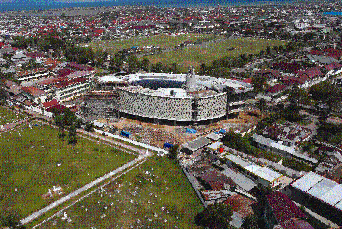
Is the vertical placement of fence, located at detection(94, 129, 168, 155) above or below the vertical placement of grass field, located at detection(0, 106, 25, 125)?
below

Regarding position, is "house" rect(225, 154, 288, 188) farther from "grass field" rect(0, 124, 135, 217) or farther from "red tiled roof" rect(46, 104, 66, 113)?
"red tiled roof" rect(46, 104, 66, 113)

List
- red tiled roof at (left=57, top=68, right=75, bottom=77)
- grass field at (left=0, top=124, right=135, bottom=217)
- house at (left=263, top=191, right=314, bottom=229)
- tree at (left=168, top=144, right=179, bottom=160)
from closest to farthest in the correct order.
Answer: house at (left=263, top=191, right=314, bottom=229) → grass field at (left=0, top=124, right=135, bottom=217) → tree at (left=168, top=144, right=179, bottom=160) → red tiled roof at (left=57, top=68, right=75, bottom=77)

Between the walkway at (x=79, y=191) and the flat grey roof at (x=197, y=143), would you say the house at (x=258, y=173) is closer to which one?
the flat grey roof at (x=197, y=143)

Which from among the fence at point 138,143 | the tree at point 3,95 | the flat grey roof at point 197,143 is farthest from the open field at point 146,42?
the flat grey roof at point 197,143

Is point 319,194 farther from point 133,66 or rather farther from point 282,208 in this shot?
point 133,66

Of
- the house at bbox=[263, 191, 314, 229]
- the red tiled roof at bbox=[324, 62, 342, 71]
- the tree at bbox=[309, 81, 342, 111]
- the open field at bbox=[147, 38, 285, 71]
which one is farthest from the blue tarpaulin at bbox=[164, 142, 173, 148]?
the red tiled roof at bbox=[324, 62, 342, 71]
